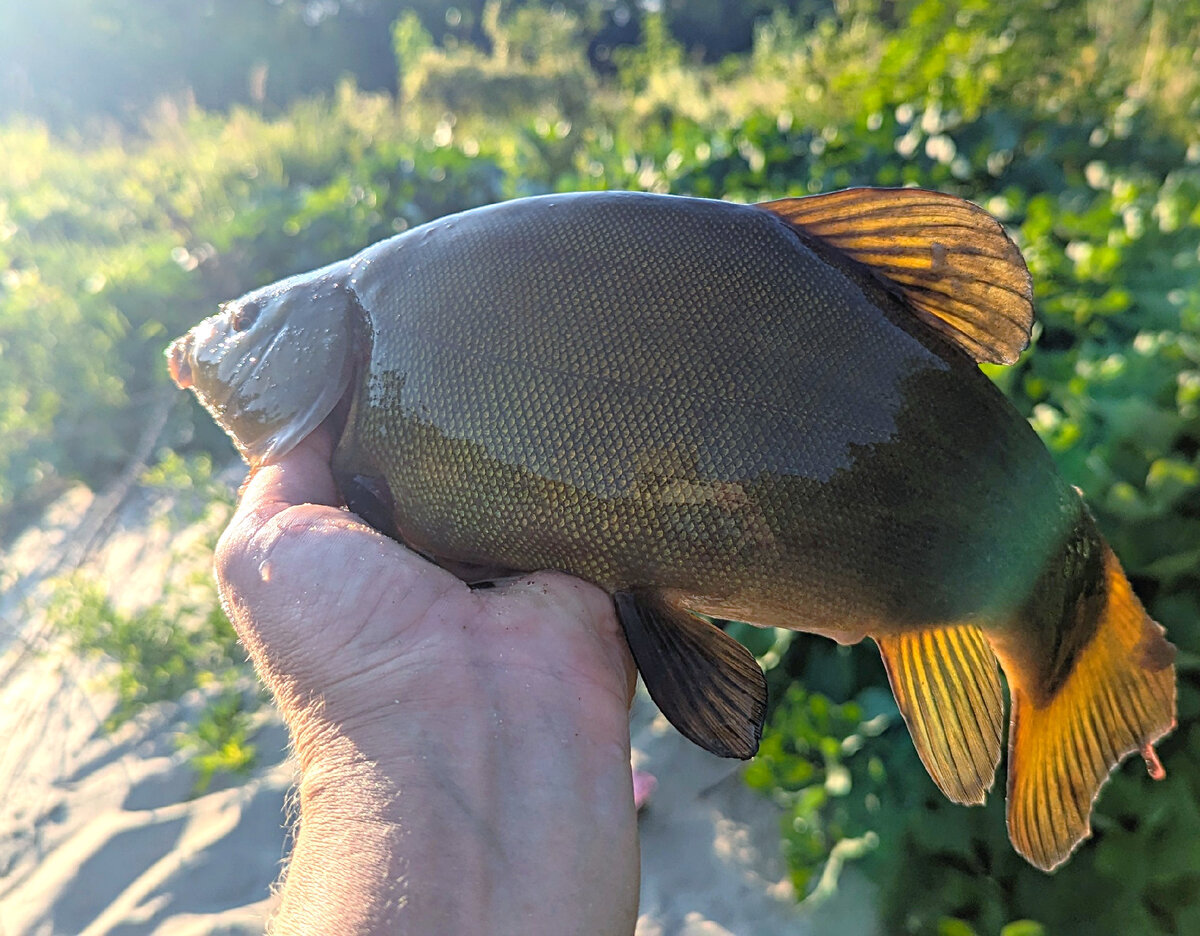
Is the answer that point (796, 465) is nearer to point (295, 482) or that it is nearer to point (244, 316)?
point (295, 482)

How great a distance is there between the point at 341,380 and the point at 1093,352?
269 cm

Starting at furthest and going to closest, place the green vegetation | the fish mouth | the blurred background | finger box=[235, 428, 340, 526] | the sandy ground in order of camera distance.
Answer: the green vegetation
the sandy ground
the blurred background
the fish mouth
finger box=[235, 428, 340, 526]

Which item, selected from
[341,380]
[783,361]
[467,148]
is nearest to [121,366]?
[467,148]

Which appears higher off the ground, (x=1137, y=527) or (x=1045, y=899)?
(x=1137, y=527)

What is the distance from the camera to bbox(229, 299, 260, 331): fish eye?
198cm

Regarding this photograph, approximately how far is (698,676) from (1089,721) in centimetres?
82

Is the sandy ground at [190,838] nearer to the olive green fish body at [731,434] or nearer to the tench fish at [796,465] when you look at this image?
the tench fish at [796,465]

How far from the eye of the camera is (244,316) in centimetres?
198

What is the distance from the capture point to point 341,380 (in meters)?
1.83

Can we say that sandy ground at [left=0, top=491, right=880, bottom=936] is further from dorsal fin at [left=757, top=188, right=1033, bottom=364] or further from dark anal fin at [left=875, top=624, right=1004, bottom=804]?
dorsal fin at [left=757, top=188, right=1033, bottom=364]

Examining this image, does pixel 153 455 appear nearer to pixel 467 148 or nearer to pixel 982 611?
pixel 467 148

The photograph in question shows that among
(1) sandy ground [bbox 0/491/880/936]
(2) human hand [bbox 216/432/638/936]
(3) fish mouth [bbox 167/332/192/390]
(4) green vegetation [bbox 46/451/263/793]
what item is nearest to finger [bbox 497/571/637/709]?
(2) human hand [bbox 216/432/638/936]

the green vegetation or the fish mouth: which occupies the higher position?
the fish mouth

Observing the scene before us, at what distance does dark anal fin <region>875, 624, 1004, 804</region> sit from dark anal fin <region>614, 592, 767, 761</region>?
33cm
